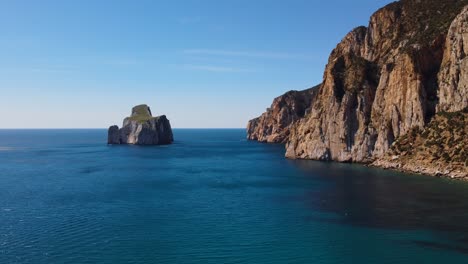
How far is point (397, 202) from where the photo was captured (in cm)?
7475

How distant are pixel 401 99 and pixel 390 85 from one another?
6996 mm

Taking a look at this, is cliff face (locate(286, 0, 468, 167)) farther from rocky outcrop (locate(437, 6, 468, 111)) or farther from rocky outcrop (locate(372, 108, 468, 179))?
rocky outcrop (locate(372, 108, 468, 179))

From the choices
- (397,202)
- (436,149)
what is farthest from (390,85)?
(397,202)

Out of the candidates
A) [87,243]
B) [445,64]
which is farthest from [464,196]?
[87,243]

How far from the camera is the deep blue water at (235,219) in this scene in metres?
49.2

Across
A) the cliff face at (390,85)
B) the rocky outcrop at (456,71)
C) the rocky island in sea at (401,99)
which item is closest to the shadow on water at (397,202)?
the rocky island in sea at (401,99)

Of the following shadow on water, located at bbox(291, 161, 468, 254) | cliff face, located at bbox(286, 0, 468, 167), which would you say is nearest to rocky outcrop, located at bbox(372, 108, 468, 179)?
shadow on water, located at bbox(291, 161, 468, 254)

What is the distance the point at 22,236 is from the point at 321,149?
11014 centimetres

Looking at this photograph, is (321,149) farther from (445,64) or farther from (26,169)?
(26,169)

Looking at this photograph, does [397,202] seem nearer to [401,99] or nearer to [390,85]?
[401,99]

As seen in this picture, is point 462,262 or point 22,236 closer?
point 462,262

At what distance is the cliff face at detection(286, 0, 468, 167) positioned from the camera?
119 metres

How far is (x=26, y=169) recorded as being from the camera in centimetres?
13362

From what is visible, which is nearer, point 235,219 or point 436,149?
point 235,219
